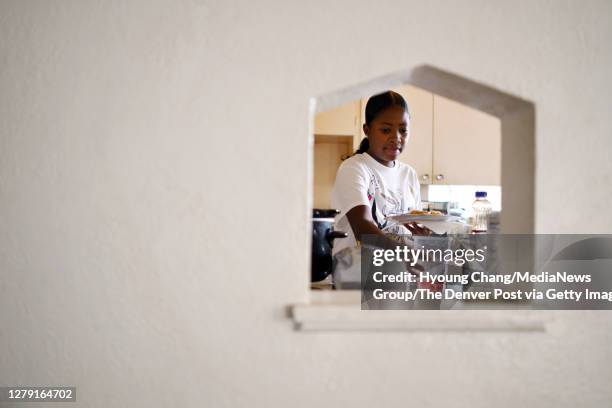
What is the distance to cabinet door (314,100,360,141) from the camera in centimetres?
380

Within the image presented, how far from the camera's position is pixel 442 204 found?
397cm

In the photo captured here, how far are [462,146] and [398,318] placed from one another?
3.02 meters

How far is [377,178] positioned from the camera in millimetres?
1818

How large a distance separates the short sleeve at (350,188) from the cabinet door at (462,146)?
7.37ft

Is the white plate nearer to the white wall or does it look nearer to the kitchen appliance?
the kitchen appliance

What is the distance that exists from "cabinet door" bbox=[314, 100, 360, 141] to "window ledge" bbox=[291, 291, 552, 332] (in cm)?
272

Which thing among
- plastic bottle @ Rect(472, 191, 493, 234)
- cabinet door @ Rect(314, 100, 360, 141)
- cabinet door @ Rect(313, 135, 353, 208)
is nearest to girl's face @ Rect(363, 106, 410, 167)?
plastic bottle @ Rect(472, 191, 493, 234)

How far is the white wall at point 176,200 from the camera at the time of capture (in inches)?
42.9

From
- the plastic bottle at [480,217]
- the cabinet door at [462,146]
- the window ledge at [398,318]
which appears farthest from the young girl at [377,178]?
the cabinet door at [462,146]

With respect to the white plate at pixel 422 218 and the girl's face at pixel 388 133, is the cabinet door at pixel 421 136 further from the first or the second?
the white plate at pixel 422 218

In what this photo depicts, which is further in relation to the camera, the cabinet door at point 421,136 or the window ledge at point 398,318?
the cabinet door at point 421,136

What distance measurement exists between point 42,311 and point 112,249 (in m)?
0.20

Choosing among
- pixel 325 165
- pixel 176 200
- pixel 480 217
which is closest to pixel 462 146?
pixel 325 165

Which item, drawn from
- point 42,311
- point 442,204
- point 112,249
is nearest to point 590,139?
point 112,249
